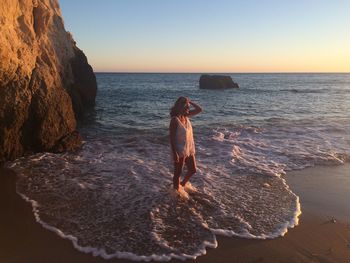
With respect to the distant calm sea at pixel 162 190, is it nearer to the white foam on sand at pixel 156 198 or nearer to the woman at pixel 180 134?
the white foam on sand at pixel 156 198

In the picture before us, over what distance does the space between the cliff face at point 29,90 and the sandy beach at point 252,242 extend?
3.06m

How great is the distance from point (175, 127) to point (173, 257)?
8.84ft

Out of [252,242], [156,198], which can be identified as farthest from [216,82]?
[252,242]

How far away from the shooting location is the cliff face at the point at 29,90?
976 centimetres

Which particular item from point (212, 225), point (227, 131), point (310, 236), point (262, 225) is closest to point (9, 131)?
point (212, 225)

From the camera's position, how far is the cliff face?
976cm

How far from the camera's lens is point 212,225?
6.26 m

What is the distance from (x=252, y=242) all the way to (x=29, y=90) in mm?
7474

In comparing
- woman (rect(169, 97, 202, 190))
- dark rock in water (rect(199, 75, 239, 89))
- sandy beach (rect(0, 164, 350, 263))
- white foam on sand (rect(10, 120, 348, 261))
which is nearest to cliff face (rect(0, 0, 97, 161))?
white foam on sand (rect(10, 120, 348, 261))

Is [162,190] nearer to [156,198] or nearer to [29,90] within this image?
[156,198]

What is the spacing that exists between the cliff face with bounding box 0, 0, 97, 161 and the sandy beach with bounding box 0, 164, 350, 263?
3.06m

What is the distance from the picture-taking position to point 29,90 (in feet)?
34.6

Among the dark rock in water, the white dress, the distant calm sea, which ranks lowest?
the dark rock in water

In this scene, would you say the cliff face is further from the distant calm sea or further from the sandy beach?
the sandy beach
